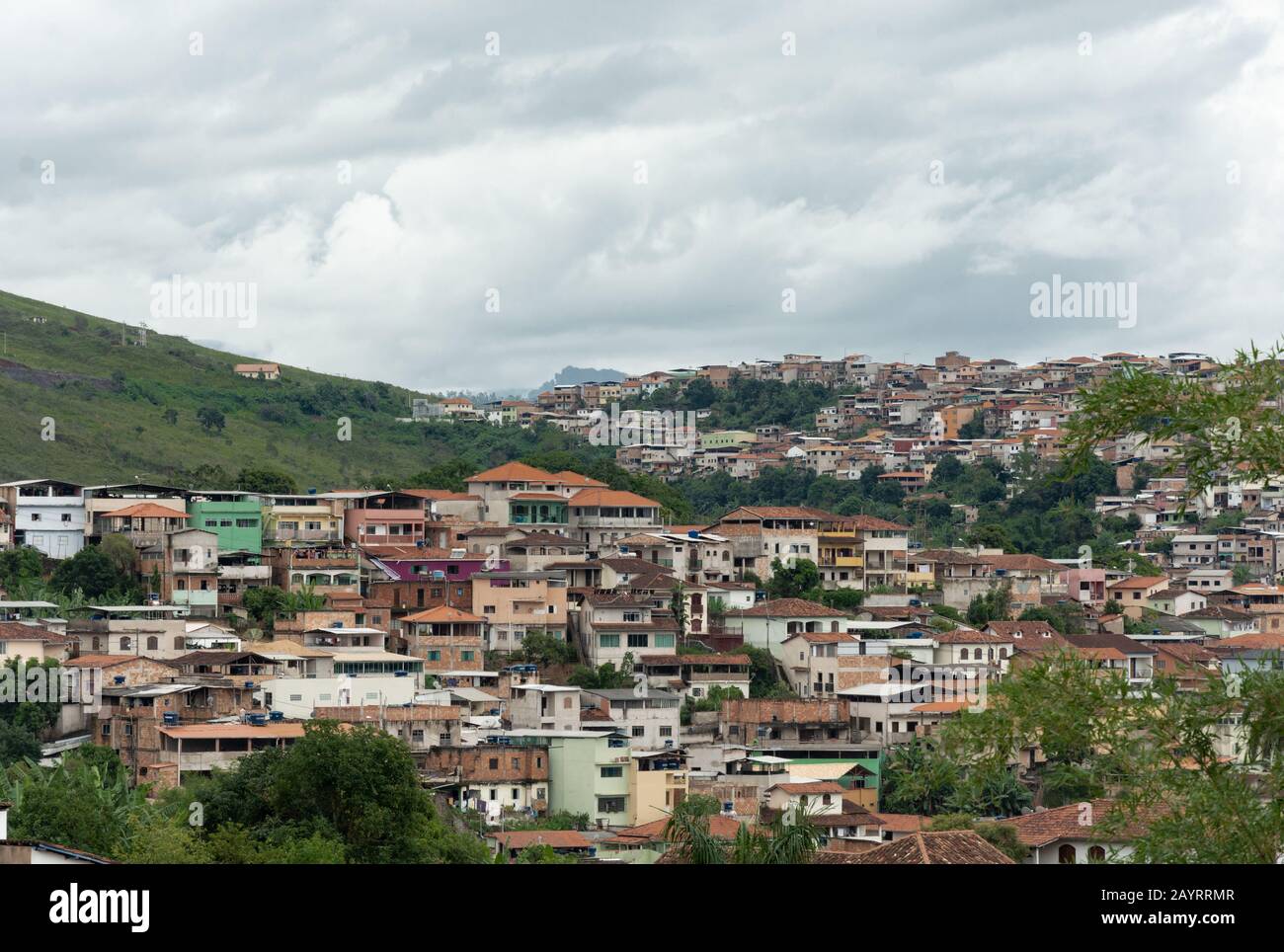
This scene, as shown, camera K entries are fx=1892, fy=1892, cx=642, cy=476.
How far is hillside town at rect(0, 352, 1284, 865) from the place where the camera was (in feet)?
94.3

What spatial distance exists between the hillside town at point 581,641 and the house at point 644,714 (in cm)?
5

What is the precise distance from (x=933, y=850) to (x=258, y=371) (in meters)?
67.1

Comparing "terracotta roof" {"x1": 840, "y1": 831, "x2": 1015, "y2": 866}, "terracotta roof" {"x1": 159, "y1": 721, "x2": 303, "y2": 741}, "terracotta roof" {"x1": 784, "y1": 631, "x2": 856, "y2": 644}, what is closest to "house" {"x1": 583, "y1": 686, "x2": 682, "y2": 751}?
"terracotta roof" {"x1": 784, "y1": 631, "x2": 856, "y2": 644}

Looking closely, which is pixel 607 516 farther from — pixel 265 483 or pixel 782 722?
pixel 782 722

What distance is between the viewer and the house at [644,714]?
32344 mm

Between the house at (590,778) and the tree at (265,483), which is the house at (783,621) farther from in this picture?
the tree at (265,483)

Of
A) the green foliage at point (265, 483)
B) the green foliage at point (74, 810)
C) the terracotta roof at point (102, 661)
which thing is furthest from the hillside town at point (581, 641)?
the green foliage at point (265, 483)

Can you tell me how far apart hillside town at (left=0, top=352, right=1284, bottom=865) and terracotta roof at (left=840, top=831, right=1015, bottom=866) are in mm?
49

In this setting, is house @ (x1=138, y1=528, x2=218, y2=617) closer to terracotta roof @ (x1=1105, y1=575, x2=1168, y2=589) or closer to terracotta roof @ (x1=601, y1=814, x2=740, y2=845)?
terracotta roof @ (x1=601, y1=814, x2=740, y2=845)

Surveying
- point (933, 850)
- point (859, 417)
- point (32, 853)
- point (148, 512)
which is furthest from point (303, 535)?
point (859, 417)

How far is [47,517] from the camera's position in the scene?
126 ft

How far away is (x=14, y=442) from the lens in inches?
2280
